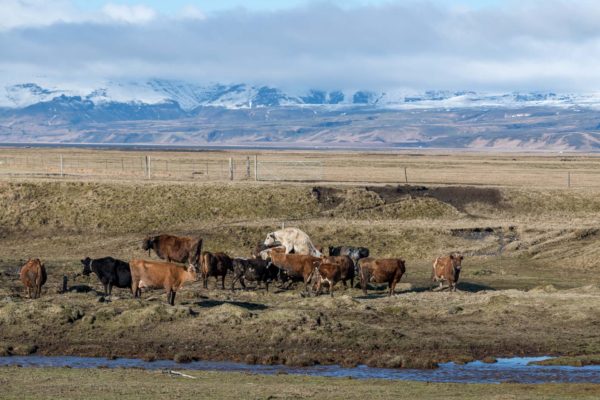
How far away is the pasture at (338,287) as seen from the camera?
2525 cm

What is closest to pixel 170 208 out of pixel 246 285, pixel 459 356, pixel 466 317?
pixel 246 285

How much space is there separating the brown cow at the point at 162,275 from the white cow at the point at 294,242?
954cm

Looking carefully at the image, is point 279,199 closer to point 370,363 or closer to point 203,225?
point 203,225

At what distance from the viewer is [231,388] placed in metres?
20.4

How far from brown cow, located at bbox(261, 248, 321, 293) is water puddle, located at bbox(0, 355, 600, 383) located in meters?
9.73

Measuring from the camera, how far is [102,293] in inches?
1214

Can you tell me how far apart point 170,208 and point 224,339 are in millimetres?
27041

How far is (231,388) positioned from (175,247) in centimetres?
1736

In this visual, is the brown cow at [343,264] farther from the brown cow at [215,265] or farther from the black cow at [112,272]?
the black cow at [112,272]

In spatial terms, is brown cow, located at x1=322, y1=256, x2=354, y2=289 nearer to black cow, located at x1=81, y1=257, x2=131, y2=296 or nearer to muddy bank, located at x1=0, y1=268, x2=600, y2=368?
muddy bank, located at x1=0, y1=268, x2=600, y2=368

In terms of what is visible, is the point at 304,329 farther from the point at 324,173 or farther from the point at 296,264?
the point at 324,173

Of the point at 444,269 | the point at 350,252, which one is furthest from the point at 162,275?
the point at 350,252

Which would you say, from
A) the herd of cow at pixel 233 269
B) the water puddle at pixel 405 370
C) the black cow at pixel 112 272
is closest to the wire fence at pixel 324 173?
the herd of cow at pixel 233 269

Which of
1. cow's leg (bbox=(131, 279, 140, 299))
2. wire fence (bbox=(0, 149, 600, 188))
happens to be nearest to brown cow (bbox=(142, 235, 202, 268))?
cow's leg (bbox=(131, 279, 140, 299))
